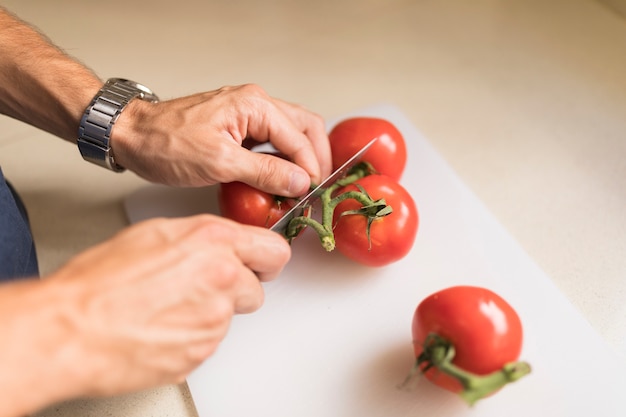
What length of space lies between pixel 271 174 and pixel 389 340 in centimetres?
32

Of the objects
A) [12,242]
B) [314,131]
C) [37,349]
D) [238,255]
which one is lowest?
[12,242]

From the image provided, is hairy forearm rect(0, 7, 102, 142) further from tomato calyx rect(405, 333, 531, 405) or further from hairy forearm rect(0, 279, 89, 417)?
tomato calyx rect(405, 333, 531, 405)

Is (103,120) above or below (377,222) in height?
below

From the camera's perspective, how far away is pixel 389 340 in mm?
955

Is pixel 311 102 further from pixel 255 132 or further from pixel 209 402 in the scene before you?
pixel 209 402

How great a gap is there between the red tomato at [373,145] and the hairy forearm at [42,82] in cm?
43

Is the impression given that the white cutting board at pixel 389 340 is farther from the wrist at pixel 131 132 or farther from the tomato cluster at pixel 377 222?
the wrist at pixel 131 132

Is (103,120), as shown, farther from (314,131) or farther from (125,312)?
(125,312)

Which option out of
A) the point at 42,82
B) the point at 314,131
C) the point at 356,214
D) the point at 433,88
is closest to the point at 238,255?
the point at 356,214

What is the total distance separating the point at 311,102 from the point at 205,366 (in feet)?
2.20

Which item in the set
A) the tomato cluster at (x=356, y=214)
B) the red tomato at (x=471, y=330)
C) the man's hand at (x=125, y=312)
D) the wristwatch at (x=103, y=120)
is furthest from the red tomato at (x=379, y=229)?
the wristwatch at (x=103, y=120)

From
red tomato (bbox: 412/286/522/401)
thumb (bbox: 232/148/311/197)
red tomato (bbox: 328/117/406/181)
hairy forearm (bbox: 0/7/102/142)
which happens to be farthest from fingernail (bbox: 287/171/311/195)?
hairy forearm (bbox: 0/7/102/142)

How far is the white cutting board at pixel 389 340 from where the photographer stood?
0.89 m

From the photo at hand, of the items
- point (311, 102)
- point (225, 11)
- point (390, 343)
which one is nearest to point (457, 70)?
point (311, 102)
